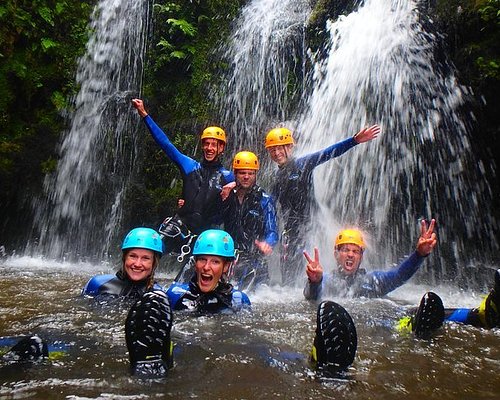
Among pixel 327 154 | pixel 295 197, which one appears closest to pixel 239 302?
pixel 295 197

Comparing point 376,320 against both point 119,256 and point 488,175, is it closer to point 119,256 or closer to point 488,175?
point 488,175

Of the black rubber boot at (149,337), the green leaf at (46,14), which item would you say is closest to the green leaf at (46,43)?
the green leaf at (46,14)

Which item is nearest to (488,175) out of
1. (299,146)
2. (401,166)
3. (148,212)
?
(401,166)

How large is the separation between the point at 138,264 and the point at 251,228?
2331mm

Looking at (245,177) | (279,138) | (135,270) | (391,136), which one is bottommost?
(135,270)

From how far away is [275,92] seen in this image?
35.3ft

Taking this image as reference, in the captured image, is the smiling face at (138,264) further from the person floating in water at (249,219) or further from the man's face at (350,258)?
the man's face at (350,258)

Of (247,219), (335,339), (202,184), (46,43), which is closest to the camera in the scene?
(335,339)

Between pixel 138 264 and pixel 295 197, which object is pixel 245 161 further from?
pixel 138 264

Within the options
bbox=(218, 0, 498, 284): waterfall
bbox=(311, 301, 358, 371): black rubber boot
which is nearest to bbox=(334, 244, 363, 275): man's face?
bbox=(218, 0, 498, 284): waterfall

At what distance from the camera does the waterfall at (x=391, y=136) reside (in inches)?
327

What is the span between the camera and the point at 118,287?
16.8ft

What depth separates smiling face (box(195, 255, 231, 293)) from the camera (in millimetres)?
4719

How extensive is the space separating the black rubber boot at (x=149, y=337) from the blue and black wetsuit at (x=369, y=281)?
11.1 ft
